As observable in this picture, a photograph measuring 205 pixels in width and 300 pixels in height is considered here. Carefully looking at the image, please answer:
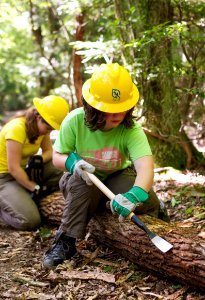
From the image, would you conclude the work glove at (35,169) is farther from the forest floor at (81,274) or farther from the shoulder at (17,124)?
the forest floor at (81,274)

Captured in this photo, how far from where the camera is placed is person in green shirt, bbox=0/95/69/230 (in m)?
3.80

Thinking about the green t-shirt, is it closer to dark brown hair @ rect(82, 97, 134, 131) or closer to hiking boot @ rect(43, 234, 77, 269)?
dark brown hair @ rect(82, 97, 134, 131)

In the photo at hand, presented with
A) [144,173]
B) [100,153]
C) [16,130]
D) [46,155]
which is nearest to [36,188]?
[46,155]

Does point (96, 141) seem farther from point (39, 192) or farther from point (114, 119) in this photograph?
point (39, 192)

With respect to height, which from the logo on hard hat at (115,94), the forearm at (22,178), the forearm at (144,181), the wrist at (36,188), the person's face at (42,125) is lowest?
the wrist at (36,188)

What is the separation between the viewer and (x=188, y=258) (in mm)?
2445

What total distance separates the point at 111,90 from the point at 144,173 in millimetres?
646

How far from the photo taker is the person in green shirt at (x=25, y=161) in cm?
380

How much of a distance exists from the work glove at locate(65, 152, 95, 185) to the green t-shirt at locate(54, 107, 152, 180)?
0.14 m

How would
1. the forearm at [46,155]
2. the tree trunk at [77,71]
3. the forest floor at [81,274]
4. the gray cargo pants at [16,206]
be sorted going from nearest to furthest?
1. the forest floor at [81,274]
2. the gray cargo pants at [16,206]
3. the forearm at [46,155]
4. the tree trunk at [77,71]

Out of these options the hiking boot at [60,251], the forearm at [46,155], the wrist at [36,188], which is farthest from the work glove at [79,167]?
the forearm at [46,155]

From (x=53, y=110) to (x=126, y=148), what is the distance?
3.50ft

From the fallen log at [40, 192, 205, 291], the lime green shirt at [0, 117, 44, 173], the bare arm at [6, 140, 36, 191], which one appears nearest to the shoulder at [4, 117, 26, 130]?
the lime green shirt at [0, 117, 44, 173]

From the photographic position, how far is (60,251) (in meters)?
3.02
